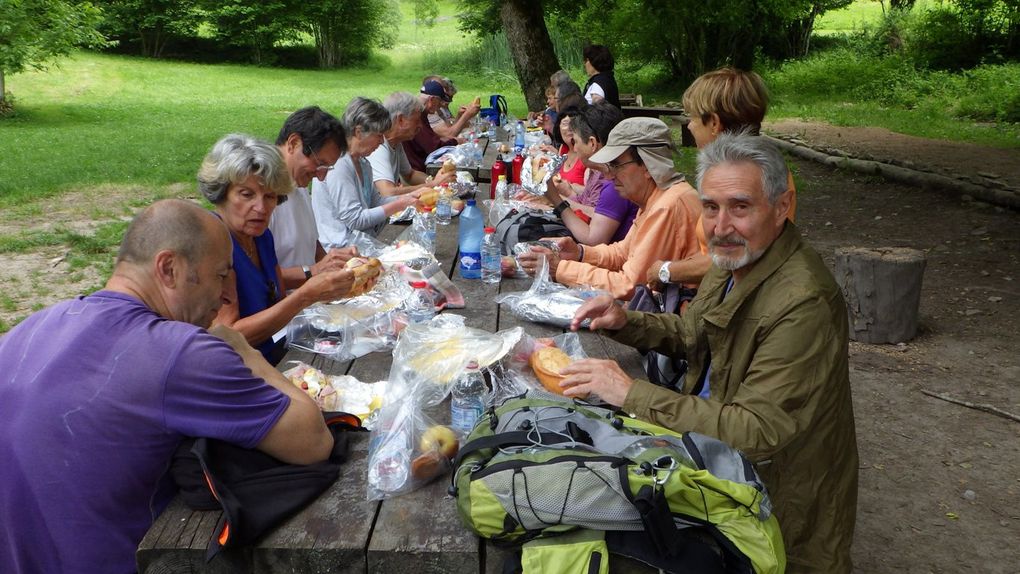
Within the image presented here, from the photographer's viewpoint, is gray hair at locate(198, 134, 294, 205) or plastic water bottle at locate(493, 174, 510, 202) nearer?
gray hair at locate(198, 134, 294, 205)

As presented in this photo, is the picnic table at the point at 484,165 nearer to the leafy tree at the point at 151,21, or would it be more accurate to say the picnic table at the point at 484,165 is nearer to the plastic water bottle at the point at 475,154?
the plastic water bottle at the point at 475,154

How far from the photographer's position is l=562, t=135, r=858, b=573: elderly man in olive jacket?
2221mm

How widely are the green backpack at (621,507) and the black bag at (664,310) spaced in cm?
112

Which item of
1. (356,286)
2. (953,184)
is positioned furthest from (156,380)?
(953,184)

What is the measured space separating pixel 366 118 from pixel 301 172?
1039 millimetres

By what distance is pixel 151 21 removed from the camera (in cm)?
3147

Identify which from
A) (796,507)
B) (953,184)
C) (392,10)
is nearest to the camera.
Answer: (796,507)

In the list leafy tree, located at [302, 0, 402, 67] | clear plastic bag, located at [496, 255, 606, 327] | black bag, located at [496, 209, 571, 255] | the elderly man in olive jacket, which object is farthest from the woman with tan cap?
leafy tree, located at [302, 0, 402, 67]

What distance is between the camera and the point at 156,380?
6.12 ft

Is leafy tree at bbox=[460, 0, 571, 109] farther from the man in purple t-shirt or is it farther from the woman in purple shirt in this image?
the man in purple t-shirt

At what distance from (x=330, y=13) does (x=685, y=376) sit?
35436 millimetres

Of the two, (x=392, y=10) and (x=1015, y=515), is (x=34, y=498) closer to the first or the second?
(x=1015, y=515)

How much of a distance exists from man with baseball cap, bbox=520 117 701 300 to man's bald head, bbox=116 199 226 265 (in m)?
1.94

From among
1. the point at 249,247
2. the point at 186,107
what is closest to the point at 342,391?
the point at 249,247
